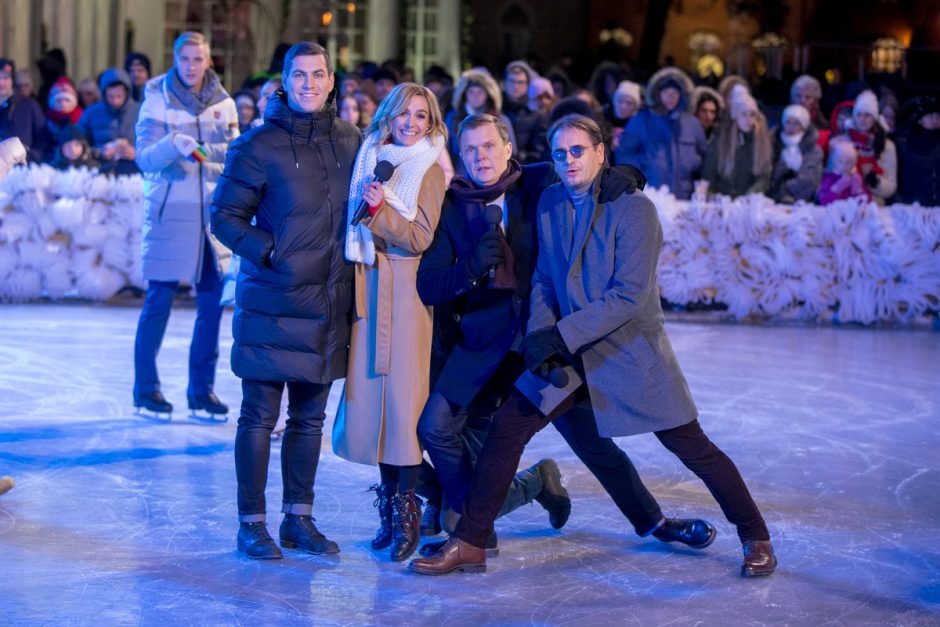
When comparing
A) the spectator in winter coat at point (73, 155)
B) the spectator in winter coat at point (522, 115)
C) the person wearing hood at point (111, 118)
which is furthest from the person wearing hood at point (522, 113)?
the spectator in winter coat at point (73, 155)

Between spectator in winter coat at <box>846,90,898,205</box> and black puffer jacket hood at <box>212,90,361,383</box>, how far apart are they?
8.09 metres

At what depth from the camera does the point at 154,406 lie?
7234 mm

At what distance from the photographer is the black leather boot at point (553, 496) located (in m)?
5.27

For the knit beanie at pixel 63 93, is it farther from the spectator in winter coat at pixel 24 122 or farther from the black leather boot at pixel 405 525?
the black leather boot at pixel 405 525

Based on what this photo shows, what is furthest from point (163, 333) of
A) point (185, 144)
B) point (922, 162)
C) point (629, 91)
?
point (922, 162)

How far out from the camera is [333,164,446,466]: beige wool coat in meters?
4.88

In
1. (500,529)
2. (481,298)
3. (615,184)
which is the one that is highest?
(615,184)

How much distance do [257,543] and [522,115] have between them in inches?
294

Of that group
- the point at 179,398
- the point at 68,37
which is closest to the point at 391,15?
the point at 68,37

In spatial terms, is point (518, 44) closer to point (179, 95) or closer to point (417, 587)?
point (179, 95)

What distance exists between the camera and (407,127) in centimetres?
484

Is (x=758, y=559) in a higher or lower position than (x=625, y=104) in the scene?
lower

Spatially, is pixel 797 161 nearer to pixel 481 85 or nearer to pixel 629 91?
pixel 629 91

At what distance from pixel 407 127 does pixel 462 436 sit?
3.68ft
